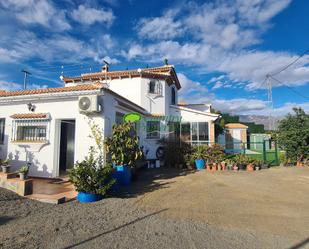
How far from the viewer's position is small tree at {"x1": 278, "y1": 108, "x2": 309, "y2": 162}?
14.0 meters

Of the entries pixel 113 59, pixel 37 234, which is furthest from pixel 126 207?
pixel 113 59

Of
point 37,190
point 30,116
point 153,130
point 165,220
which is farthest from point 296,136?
point 30,116

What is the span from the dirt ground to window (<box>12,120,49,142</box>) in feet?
10.9

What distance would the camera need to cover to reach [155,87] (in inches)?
659

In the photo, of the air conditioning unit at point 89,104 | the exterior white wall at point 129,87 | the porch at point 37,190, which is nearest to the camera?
the porch at point 37,190

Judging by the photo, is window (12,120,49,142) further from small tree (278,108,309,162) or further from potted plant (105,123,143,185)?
small tree (278,108,309,162)

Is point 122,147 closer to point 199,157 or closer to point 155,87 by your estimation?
point 199,157

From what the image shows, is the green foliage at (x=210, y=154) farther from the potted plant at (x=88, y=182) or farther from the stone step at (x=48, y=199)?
the stone step at (x=48, y=199)

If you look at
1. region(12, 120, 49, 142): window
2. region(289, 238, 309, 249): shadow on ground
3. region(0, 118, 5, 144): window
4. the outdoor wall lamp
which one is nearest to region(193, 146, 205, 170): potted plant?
region(12, 120, 49, 142): window

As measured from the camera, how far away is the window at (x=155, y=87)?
651 inches

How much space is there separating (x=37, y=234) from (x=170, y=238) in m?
2.66

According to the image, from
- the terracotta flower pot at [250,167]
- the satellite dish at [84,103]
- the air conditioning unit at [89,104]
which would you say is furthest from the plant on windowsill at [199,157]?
the satellite dish at [84,103]

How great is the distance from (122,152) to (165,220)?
4.06 metres

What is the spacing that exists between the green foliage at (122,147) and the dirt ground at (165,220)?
4.37 feet
